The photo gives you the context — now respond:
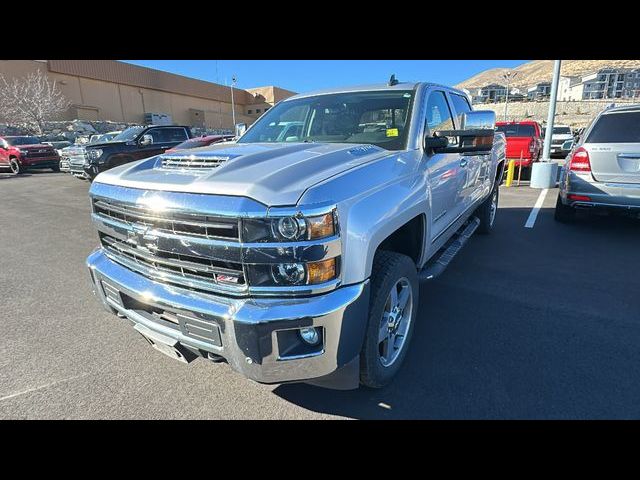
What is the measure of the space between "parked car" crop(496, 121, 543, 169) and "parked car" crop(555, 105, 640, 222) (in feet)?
20.1

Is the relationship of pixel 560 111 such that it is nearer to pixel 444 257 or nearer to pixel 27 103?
pixel 444 257

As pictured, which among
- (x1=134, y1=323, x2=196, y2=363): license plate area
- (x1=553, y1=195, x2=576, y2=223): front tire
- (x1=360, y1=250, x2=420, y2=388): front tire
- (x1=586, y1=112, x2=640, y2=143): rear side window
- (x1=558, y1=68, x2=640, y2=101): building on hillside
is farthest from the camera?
(x1=558, y1=68, x2=640, y2=101): building on hillside

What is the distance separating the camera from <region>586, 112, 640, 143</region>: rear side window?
5375 millimetres

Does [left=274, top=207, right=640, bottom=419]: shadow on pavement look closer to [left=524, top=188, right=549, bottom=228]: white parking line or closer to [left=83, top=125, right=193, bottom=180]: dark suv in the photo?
[left=524, top=188, right=549, bottom=228]: white parking line

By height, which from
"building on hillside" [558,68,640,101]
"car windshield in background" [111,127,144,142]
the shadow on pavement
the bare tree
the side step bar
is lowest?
the shadow on pavement

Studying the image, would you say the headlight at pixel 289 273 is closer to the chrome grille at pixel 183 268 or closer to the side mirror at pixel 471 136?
the chrome grille at pixel 183 268

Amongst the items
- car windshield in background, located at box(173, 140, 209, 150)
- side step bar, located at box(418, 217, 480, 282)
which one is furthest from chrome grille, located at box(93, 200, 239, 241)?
car windshield in background, located at box(173, 140, 209, 150)

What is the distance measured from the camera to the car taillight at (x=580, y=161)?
558cm

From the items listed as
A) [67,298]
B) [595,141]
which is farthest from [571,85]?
[67,298]

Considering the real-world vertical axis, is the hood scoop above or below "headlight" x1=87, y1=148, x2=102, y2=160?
above

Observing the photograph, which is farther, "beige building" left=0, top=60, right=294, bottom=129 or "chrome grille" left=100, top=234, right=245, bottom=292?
"beige building" left=0, top=60, right=294, bottom=129

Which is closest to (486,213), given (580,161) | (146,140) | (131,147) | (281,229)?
(580,161)
